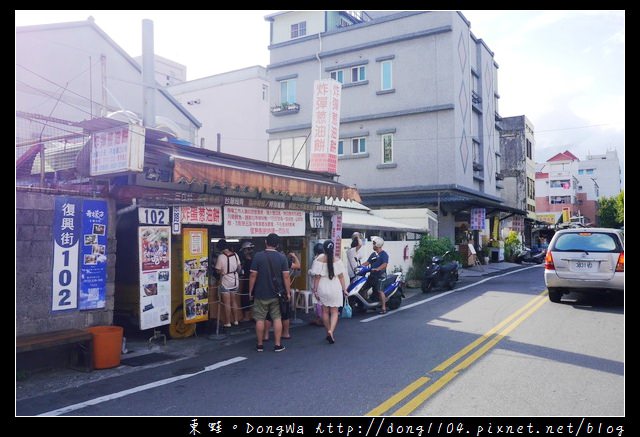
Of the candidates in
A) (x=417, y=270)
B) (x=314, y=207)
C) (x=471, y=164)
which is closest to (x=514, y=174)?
(x=471, y=164)

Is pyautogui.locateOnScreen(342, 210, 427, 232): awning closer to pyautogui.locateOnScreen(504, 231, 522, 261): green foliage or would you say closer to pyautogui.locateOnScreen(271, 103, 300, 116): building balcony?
pyautogui.locateOnScreen(271, 103, 300, 116): building balcony

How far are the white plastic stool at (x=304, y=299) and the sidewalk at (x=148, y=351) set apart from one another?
210 mm

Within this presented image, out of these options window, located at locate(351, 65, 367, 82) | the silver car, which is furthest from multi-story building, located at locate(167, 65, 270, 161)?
the silver car

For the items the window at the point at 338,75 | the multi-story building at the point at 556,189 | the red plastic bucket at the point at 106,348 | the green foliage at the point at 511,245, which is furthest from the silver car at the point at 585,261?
the multi-story building at the point at 556,189

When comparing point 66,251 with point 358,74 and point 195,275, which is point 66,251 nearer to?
point 195,275

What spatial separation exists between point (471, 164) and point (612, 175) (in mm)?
58934

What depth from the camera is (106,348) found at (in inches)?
261

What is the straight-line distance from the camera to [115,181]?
7.91m

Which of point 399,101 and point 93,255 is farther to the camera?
point 399,101

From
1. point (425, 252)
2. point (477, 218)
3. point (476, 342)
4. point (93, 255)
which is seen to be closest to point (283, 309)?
point (93, 255)

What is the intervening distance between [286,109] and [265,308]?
2099 centimetres

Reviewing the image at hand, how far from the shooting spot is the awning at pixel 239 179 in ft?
24.6

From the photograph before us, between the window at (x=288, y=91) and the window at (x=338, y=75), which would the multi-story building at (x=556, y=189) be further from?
the window at (x=288, y=91)
